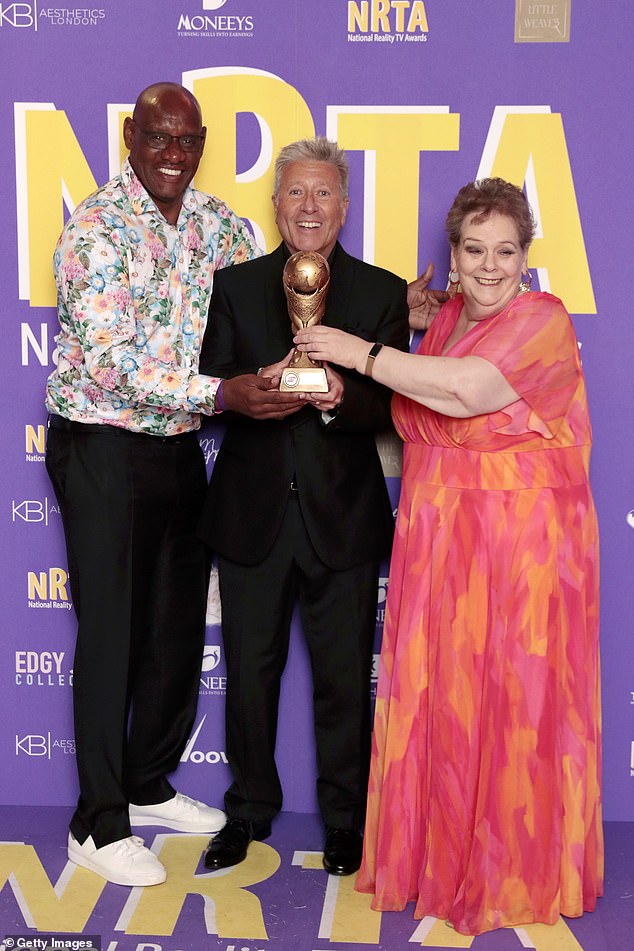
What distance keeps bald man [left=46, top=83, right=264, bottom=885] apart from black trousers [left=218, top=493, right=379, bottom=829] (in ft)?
0.80

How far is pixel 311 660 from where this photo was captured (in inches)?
116

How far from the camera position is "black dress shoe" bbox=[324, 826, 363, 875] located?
2.86m

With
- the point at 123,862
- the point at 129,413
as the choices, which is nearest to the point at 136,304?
the point at 129,413

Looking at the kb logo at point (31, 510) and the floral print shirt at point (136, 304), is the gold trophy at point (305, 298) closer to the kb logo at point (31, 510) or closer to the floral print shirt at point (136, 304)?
the floral print shirt at point (136, 304)

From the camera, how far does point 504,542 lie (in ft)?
8.31

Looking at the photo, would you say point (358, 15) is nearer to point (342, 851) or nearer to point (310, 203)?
point (310, 203)

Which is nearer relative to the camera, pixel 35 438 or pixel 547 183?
pixel 547 183

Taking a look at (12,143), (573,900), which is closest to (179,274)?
(12,143)

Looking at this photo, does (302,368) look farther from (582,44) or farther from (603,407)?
(582,44)

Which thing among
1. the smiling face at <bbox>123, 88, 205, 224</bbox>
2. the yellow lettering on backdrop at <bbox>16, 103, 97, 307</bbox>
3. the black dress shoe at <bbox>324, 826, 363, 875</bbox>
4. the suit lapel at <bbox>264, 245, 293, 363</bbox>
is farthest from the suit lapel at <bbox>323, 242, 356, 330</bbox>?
the black dress shoe at <bbox>324, 826, 363, 875</bbox>

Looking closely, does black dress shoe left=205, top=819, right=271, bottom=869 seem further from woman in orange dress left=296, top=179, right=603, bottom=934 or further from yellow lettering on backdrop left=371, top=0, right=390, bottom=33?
yellow lettering on backdrop left=371, top=0, right=390, bottom=33

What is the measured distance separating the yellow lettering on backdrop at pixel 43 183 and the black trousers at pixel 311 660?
1.01m

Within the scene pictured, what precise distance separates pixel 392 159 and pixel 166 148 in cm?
65

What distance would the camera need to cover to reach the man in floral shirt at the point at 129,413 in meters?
2.67
